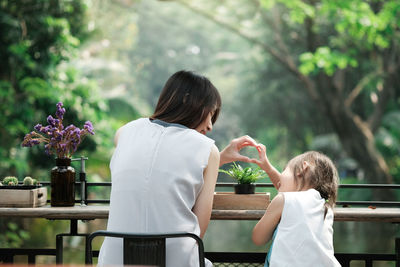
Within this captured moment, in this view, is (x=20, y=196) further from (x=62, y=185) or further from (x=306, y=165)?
(x=306, y=165)

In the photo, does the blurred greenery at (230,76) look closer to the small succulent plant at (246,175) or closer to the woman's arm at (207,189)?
the small succulent plant at (246,175)

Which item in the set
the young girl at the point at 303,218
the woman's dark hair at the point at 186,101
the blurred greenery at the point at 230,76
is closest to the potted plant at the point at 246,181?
the young girl at the point at 303,218

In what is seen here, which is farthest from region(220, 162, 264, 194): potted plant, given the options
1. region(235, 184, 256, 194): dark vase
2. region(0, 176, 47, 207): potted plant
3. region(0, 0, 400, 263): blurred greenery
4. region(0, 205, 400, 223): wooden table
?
region(0, 0, 400, 263): blurred greenery

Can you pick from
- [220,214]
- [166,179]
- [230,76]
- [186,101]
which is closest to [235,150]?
[220,214]

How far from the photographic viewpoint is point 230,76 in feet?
79.8

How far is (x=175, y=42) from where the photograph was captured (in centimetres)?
2661

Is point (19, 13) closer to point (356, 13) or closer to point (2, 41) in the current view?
point (2, 41)

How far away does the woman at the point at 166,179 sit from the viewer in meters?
1.62

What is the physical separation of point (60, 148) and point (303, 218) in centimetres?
118

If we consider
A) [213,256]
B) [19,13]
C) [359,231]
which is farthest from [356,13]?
[359,231]

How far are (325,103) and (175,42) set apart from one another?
17126 mm

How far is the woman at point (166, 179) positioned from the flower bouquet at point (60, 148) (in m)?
0.76

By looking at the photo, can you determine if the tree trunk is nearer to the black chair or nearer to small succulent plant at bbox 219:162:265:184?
small succulent plant at bbox 219:162:265:184

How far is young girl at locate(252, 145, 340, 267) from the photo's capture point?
6.12 ft
